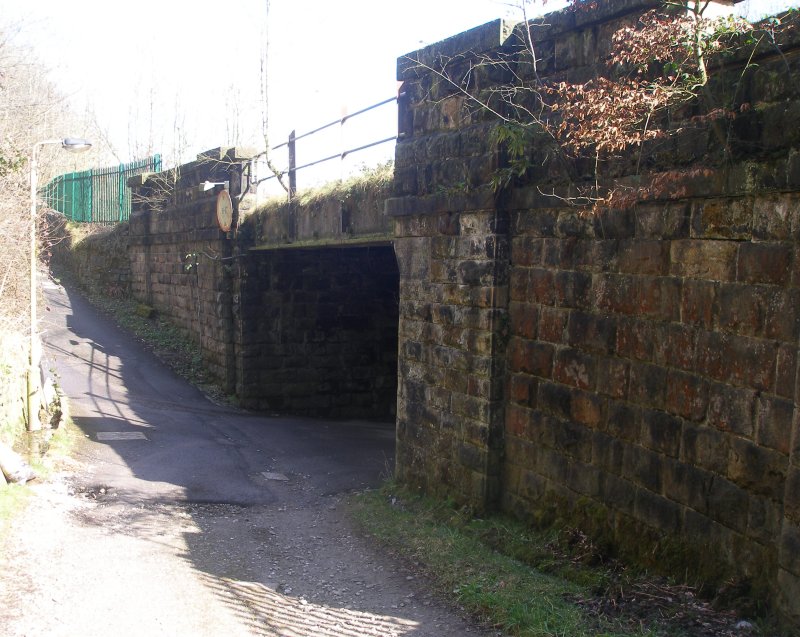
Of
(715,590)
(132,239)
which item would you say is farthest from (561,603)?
(132,239)

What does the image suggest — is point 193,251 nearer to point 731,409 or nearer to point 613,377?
point 613,377

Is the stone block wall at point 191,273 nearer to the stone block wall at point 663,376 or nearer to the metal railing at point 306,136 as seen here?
the metal railing at point 306,136

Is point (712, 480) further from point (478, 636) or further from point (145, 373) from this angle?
point (145, 373)

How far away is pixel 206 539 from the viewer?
7.54m

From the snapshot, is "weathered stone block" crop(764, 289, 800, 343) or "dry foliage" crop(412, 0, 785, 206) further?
"dry foliage" crop(412, 0, 785, 206)

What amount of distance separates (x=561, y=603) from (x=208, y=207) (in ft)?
39.3

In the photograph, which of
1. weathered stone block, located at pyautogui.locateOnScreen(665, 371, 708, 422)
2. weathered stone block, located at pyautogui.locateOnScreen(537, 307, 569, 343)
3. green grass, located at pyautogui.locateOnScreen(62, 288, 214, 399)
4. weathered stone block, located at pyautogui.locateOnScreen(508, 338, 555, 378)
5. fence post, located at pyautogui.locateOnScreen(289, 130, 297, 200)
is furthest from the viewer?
green grass, located at pyautogui.locateOnScreen(62, 288, 214, 399)

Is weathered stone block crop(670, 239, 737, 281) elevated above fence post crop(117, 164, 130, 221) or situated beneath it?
situated beneath

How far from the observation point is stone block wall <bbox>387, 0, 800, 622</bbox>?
14.6 feet

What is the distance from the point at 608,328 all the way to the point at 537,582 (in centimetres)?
194

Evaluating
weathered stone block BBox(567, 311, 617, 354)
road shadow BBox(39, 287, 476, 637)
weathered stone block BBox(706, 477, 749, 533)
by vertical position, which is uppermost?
weathered stone block BBox(567, 311, 617, 354)

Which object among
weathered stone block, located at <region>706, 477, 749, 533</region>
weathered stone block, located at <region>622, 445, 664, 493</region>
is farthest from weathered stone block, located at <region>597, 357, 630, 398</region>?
weathered stone block, located at <region>706, 477, 749, 533</region>

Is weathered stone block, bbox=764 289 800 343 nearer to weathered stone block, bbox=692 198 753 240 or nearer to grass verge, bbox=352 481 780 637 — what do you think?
weathered stone block, bbox=692 198 753 240

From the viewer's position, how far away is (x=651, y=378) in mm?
5328
